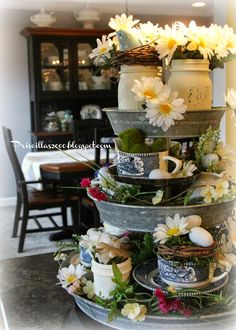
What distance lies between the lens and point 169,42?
2.61ft

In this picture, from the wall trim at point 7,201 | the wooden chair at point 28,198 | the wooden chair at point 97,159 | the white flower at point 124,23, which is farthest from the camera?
the wall trim at point 7,201

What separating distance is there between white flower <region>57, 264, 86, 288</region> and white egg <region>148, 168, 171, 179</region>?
25cm

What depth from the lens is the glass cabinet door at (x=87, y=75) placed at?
4.50m

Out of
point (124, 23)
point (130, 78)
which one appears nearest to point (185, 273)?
point (130, 78)

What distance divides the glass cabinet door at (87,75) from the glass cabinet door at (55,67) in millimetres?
126

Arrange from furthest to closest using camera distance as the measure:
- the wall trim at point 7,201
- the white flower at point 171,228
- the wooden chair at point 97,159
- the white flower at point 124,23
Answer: the wall trim at point 7,201 < the wooden chair at point 97,159 < the white flower at point 124,23 < the white flower at point 171,228

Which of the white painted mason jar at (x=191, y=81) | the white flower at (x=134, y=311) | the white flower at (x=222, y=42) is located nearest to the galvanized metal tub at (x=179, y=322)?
the white flower at (x=134, y=311)

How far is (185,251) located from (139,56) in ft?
1.21

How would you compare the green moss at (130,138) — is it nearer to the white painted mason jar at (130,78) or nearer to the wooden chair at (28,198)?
the white painted mason jar at (130,78)

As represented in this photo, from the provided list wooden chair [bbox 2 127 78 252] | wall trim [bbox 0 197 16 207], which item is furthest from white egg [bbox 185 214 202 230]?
wall trim [bbox 0 197 16 207]

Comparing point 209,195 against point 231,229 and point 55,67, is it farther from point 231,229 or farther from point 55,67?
point 55,67

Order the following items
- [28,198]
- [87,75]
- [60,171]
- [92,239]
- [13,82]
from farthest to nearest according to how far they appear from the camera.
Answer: [87,75], [13,82], [28,198], [60,171], [92,239]

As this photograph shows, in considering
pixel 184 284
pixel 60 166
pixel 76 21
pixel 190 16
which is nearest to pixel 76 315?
pixel 184 284

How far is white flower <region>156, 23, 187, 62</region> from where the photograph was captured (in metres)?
0.79
